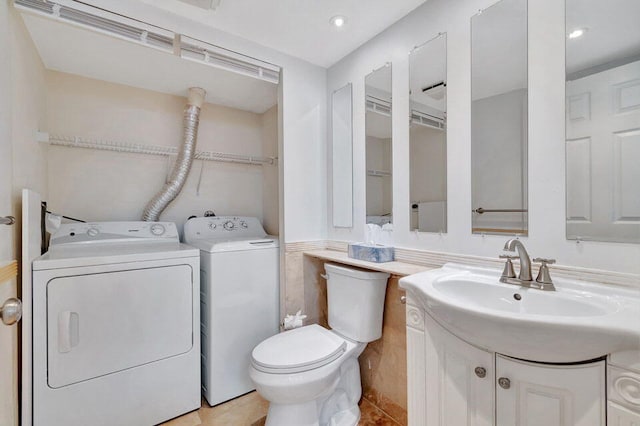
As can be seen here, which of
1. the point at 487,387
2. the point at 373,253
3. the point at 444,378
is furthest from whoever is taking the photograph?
the point at 373,253

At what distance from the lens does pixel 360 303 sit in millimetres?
1638

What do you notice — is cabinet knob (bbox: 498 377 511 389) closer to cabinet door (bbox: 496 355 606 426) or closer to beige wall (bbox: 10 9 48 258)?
cabinet door (bbox: 496 355 606 426)

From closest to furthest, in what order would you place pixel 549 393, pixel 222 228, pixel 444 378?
pixel 549 393
pixel 444 378
pixel 222 228

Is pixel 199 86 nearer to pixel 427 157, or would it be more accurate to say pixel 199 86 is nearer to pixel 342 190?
pixel 342 190

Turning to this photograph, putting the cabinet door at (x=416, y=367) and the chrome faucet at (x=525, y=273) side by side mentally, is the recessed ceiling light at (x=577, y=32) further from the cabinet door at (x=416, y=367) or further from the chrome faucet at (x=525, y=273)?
the cabinet door at (x=416, y=367)

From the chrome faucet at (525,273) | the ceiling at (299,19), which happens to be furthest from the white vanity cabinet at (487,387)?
the ceiling at (299,19)

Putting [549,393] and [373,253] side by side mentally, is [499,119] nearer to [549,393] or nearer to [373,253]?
[373,253]

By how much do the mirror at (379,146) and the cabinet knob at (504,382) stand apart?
0.97 meters

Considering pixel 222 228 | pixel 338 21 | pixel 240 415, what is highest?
pixel 338 21

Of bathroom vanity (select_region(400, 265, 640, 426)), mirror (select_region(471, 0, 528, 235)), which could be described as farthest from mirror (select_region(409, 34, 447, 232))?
bathroom vanity (select_region(400, 265, 640, 426))

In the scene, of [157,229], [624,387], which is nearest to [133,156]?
Result: [157,229]

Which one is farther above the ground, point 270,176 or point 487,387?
point 270,176

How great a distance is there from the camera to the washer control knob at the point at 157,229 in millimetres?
2082

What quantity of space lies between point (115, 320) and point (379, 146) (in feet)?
5.88
